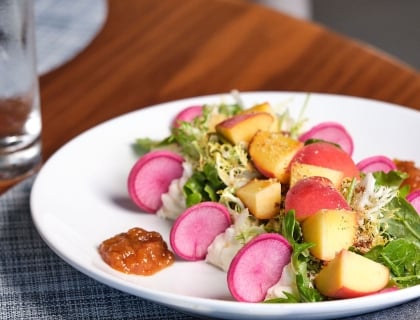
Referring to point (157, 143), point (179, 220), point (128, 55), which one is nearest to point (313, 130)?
point (157, 143)

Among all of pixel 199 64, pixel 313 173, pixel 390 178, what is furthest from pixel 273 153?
pixel 199 64

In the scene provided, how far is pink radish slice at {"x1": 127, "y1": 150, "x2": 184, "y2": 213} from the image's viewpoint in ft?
4.98

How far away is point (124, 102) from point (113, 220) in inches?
21.0

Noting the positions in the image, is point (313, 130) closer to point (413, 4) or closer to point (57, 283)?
point (57, 283)

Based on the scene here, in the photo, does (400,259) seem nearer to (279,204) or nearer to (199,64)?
(279,204)

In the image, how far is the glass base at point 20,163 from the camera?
168 cm

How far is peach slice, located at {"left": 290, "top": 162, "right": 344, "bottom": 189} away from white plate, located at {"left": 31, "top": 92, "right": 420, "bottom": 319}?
0.60 ft

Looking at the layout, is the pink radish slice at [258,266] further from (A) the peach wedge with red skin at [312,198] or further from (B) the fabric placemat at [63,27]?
(B) the fabric placemat at [63,27]

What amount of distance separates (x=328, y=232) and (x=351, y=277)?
3.2 inches

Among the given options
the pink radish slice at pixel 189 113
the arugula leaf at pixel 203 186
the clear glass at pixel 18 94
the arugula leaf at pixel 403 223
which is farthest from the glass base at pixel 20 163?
the arugula leaf at pixel 403 223

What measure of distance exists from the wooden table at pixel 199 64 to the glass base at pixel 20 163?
73mm

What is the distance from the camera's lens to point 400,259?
126 centimetres

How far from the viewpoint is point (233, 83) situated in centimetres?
203

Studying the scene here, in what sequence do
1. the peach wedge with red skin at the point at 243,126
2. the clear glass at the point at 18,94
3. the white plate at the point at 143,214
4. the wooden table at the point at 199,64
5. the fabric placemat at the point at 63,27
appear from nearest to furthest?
the white plate at the point at 143,214 → the peach wedge with red skin at the point at 243,126 → the clear glass at the point at 18,94 → the wooden table at the point at 199,64 → the fabric placemat at the point at 63,27
